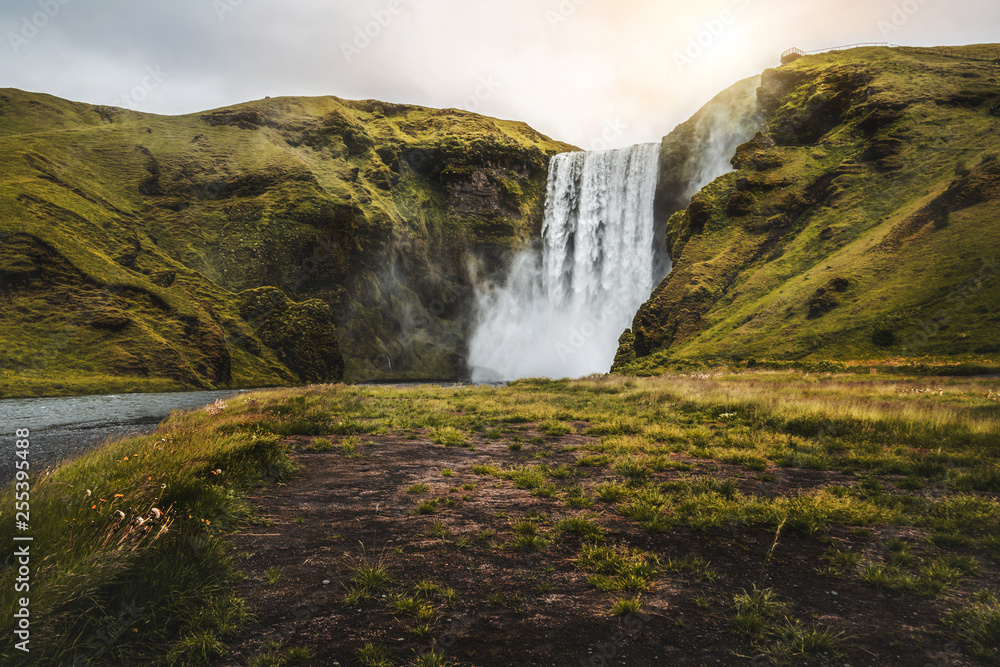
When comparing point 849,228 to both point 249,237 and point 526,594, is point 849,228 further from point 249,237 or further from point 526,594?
point 249,237

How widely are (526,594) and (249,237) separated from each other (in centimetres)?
8444

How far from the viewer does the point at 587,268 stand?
7725 cm

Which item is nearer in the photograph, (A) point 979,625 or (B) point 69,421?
(A) point 979,625

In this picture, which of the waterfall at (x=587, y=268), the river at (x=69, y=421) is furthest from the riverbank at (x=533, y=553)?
the waterfall at (x=587, y=268)

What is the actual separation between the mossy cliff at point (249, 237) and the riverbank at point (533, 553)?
45.5 meters

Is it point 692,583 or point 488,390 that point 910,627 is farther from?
point 488,390

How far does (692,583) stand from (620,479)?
4078mm

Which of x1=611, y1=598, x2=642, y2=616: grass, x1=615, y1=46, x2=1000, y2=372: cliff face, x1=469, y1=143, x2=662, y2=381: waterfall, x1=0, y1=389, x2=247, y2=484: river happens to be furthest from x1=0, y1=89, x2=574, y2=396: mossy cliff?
x1=611, y1=598, x2=642, y2=616: grass

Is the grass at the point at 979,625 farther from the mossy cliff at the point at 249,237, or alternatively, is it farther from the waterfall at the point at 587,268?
the waterfall at the point at 587,268

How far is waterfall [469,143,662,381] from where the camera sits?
2881 inches

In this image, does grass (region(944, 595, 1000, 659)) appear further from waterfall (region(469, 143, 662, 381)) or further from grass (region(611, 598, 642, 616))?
waterfall (region(469, 143, 662, 381))

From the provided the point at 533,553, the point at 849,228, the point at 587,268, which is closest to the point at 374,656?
the point at 533,553

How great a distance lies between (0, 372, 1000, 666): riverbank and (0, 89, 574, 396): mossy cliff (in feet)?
149

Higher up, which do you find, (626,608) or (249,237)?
(249,237)
